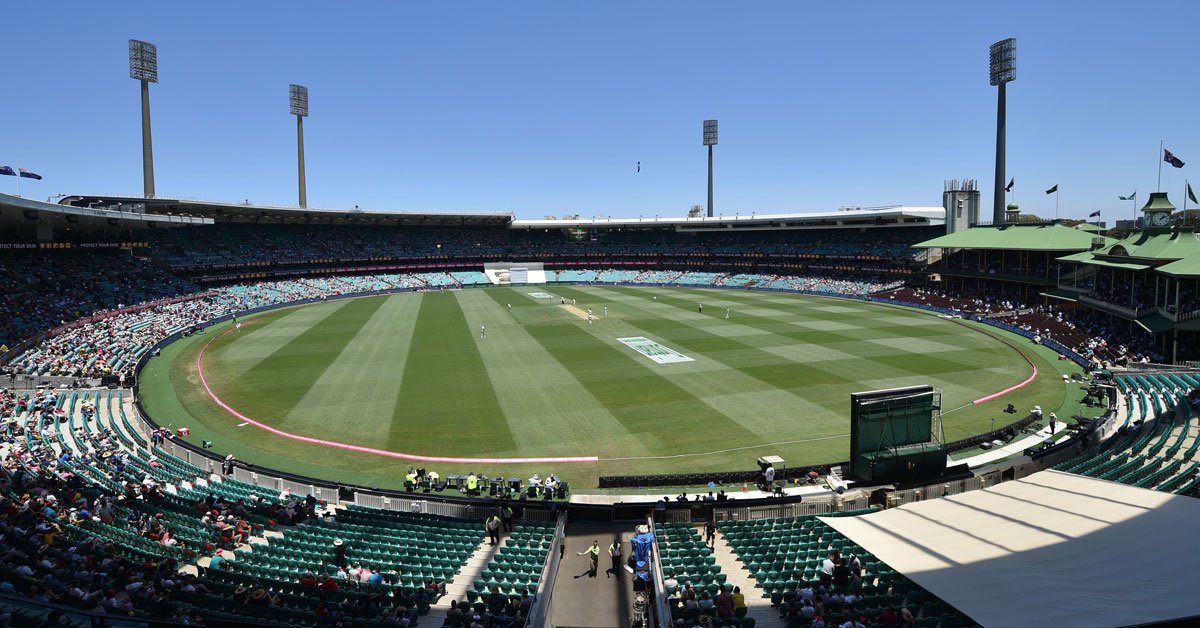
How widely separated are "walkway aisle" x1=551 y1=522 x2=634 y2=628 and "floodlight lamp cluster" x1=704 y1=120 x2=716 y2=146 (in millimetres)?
126961

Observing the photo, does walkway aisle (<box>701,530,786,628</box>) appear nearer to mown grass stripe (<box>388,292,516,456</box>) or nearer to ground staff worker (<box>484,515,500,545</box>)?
ground staff worker (<box>484,515,500,545</box>)

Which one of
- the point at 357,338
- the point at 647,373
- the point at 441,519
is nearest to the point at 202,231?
the point at 357,338

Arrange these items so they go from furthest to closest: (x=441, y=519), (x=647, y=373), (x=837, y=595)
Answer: (x=647, y=373) < (x=441, y=519) < (x=837, y=595)

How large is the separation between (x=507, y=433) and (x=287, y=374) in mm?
19883

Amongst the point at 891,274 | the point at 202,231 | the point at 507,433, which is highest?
the point at 202,231

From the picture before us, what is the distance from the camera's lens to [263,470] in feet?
75.7

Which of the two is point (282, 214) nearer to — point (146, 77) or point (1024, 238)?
point (146, 77)

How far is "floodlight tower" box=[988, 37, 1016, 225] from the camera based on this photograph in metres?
79.2

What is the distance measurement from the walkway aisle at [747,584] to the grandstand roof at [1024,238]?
189 feet

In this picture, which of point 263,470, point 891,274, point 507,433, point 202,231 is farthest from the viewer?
point 202,231

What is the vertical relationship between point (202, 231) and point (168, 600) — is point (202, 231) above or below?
above

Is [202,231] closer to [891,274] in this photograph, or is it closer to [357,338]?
[357,338]

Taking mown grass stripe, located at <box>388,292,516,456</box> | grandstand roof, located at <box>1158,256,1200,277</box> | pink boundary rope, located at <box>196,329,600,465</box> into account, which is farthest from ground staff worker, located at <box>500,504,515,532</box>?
grandstand roof, located at <box>1158,256,1200,277</box>

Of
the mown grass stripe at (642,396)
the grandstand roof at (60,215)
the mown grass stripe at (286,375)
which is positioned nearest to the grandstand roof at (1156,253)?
the mown grass stripe at (642,396)
